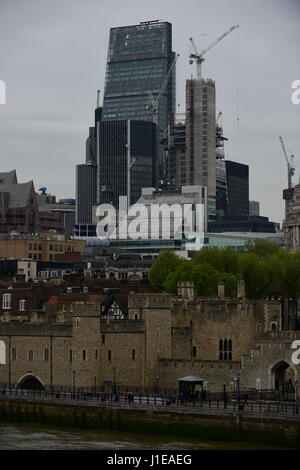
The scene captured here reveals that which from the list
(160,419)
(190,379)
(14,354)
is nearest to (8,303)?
(14,354)

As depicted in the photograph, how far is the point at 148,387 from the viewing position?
358 feet

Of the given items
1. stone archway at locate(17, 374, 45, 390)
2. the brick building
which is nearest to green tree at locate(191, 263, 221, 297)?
the brick building

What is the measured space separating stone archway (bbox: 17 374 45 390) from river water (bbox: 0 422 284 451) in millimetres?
13103

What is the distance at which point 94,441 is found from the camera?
92.2 metres

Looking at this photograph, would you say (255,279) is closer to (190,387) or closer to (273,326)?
(273,326)

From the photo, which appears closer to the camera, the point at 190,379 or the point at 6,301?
the point at 190,379

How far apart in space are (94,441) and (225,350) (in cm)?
2740

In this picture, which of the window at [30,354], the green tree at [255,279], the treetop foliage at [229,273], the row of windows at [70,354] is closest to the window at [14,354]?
the row of windows at [70,354]

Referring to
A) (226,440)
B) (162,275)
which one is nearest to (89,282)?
(162,275)

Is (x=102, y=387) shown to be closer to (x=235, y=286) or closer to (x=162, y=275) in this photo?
(x=235, y=286)

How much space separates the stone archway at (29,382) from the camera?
370ft

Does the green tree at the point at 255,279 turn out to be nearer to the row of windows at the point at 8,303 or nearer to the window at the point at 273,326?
the row of windows at the point at 8,303

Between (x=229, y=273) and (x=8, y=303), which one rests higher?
(x=229, y=273)
